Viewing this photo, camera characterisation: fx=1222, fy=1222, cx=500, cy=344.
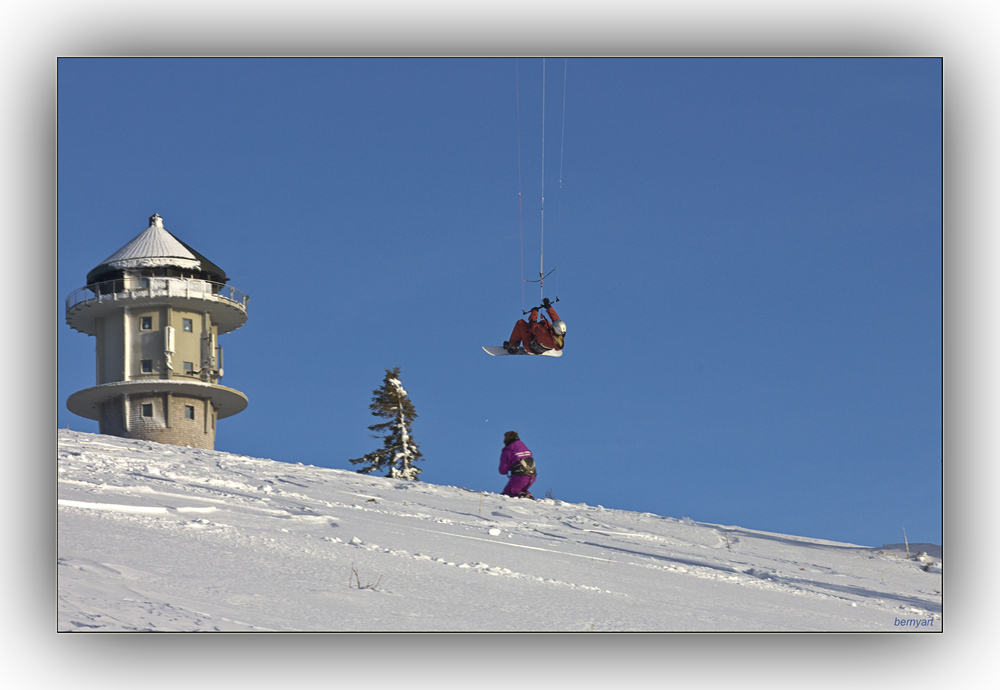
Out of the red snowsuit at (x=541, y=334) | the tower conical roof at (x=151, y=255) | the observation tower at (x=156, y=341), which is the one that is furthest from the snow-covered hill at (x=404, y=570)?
the tower conical roof at (x=151, y=255)

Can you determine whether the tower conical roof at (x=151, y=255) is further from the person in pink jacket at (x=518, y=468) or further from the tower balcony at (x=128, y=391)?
the person in pink jacket at (x=518, y=468)

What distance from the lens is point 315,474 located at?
16.8m

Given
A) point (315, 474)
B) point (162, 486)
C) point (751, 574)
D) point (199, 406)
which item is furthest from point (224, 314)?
point (751, 574)

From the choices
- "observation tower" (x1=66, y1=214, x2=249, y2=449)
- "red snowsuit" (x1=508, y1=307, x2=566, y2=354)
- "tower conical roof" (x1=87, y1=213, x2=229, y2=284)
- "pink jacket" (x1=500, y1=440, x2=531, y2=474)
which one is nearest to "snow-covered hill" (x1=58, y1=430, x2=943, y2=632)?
"pink jacket" (x1=500, y1=440, x2=531, y2=474)

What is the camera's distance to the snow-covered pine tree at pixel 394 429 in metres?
34.5

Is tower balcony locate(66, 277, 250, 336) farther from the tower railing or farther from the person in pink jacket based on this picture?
the person in pink jacket

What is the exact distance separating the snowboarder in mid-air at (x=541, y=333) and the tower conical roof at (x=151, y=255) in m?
18.4

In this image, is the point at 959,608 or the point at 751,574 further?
the point at 751,574

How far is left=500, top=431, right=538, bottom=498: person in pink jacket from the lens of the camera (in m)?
17.0

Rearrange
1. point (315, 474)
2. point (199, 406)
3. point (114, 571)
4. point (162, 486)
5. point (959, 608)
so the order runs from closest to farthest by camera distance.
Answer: point (114, 571) < point (959, 608) < point (162, 486) < point (315, 474) < point (199, 406)

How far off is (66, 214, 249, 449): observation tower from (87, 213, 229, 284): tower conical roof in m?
0.03

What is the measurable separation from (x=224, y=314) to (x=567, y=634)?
2601 cm
